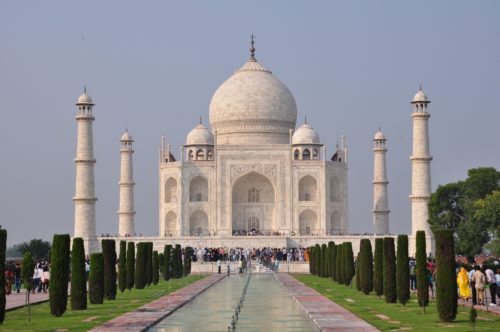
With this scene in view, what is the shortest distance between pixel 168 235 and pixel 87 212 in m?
4.88

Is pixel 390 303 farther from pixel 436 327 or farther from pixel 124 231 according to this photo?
pixel 124 231

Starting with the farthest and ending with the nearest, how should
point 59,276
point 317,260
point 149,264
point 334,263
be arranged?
point 317,260, point 334,263, point 149,264, point 59,276

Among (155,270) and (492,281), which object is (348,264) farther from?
(492,281)

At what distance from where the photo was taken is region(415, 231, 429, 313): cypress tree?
14.9m

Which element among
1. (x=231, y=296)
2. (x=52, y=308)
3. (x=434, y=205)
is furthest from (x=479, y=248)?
(x=52, y=308)

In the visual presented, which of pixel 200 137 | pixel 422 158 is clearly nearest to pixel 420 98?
pixel 422 158

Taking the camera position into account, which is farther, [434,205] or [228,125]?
[228,125]

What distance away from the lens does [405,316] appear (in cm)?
1417

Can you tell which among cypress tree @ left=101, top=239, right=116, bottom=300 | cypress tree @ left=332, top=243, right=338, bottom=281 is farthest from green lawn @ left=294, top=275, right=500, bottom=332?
cypress tree @ left=332, top=243, right=338, bottom=281

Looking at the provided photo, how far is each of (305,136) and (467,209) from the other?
36.5 feet

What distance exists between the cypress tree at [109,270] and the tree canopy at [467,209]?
52.5ft

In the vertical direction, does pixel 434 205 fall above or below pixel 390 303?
above

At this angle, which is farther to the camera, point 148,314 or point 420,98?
point 420,98

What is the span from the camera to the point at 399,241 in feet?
54.5
